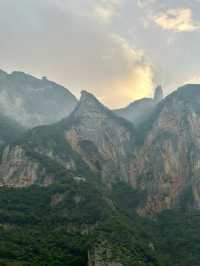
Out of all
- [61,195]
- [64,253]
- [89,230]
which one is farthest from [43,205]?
[64,253]

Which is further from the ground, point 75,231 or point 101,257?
point 75,231

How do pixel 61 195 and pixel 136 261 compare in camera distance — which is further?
pixel 61 195

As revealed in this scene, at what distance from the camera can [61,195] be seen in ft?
614

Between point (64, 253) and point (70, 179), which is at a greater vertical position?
point (70, 179)

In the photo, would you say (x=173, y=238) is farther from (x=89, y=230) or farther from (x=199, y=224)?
(x=89, y=230)

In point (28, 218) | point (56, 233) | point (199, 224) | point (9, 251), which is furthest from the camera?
point (199, 224)

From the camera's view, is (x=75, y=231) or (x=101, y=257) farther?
(x=75, y=231)

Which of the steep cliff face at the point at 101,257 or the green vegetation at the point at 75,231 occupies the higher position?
the green vegetation at the point at 75,231

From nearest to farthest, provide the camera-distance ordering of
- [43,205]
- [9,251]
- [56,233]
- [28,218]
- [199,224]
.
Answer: [9,251], [56,233], [28,218], [43,205], [199,224]

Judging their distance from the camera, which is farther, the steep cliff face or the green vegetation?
the green vegetation

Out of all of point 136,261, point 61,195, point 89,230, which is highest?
point 61,195

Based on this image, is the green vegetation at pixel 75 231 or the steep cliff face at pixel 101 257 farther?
the green vegetation at pixel 75 231

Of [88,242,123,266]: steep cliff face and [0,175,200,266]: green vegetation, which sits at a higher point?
[0,175,200,266]: green vegetation

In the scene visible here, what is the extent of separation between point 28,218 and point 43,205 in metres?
14.0
